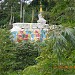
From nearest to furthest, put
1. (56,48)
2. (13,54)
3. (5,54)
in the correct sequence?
(56,48) < (5,54) < (13,54)

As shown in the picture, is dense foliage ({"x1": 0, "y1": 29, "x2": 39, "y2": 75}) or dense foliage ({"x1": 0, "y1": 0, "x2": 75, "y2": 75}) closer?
dense foliage ({"x1": 0, "y1": 0, "x2": 75, "y2": 75})

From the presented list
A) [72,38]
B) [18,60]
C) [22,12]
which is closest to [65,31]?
[72,38]

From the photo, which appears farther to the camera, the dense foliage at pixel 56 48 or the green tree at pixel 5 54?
the green tree at pixel 5 54

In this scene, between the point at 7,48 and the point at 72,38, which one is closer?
the point at 72,38

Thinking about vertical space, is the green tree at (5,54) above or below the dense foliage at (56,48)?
below

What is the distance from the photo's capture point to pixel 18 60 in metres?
9.54

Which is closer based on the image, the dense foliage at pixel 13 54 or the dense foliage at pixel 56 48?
the dense foliage at pixel 56 48

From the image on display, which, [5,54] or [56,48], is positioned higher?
[56,48]

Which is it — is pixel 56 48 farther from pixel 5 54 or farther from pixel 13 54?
pixel 13 54

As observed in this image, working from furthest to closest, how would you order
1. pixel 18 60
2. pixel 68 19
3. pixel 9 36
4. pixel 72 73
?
1. pixel 18 60
2. pixel 9 36
3. pixel 68 19
4. pixel 72 73

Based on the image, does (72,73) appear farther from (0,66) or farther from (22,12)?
(22,12)

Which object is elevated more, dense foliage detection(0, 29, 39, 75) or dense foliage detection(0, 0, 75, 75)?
dense foliage detection(0, 0, 75, 75)

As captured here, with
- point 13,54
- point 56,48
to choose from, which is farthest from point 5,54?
point 56,48

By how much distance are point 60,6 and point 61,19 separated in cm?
27
